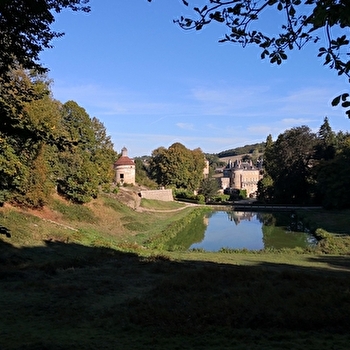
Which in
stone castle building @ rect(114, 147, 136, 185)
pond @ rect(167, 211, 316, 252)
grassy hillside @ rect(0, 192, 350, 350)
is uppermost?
stone castle building @ rect(114, 147, 136, 185)

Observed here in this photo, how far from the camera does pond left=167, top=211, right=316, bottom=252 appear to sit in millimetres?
27283

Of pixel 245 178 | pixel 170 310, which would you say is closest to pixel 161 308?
pixel 170 310

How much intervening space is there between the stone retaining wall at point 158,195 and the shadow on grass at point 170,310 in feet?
123

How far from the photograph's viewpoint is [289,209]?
166 feet

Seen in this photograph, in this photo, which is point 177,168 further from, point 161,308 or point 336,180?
point 161,308

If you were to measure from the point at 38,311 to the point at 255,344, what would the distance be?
3713 mm

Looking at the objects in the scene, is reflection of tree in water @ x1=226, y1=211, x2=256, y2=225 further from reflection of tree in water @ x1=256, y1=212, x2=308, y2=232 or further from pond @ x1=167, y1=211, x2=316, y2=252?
reflection of tree in water @ x1=256, y1=212, x2=308, y2=232

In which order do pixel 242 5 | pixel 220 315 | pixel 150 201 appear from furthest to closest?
pixel 150 201 < pixel 220 315 < pixel 242 5

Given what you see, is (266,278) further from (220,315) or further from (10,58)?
(10,58)

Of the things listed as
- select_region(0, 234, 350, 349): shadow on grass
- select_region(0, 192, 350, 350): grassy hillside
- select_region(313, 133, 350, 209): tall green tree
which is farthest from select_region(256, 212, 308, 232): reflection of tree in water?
select_region(0, 234, 350, 349): shadow on grass

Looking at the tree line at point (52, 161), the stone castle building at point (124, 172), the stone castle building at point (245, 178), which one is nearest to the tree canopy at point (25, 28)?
the tree line at point (52, 161)

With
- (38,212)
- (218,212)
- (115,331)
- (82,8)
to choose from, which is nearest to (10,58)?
(82,8)

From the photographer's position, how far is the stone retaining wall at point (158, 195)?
158 ft

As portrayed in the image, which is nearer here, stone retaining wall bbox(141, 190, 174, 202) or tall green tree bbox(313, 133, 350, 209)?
tall green tree bbox(313, 133, 350, 209)
